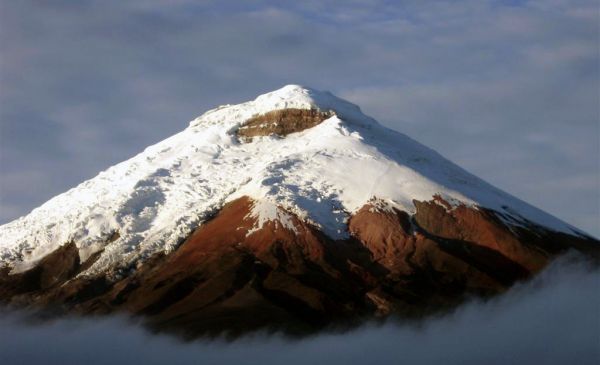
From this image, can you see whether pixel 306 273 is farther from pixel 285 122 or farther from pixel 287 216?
pixel 285 122

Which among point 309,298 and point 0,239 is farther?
point 0,239

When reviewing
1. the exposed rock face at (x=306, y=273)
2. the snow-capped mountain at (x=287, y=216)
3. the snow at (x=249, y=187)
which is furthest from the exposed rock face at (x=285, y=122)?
the exposed rock face at (x=306, y=273)

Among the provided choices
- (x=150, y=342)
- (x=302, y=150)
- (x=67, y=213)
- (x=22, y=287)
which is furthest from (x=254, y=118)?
(x=150, y=342)

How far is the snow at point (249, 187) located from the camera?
328 ft

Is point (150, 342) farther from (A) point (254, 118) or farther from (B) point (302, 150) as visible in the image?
(A) point (254, 118)

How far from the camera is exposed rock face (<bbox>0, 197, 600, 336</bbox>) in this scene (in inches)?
3497

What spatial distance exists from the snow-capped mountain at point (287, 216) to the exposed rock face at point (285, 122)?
4.4 inches

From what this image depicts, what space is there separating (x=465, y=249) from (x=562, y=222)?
771 inches

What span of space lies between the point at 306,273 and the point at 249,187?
13307 mm

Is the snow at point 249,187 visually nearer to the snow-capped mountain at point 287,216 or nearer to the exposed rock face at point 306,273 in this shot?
the snow-capped mountain at point 287,216

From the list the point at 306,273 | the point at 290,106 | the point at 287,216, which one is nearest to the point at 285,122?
the point at 290,106

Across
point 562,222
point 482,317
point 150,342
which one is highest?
point 562,222

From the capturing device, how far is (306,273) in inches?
3610

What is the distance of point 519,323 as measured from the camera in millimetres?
90812
